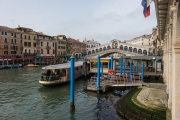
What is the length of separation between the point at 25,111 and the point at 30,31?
154 feet

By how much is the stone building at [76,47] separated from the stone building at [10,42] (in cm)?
2245

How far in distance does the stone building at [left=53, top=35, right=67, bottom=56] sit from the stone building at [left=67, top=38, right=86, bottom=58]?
129 inches

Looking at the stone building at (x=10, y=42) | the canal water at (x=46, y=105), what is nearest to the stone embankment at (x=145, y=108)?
the canal water at (x=46, y=105)

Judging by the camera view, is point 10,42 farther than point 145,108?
Yes

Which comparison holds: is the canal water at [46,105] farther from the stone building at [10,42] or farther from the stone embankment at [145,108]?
the stone building at [10,42]

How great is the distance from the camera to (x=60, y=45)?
64125 mm

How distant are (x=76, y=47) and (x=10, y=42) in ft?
103

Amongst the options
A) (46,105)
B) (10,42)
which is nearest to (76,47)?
(10,42)

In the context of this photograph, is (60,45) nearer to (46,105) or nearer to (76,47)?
(76,47)

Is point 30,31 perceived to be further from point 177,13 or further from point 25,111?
point 177,13

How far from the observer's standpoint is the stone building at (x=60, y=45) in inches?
2469

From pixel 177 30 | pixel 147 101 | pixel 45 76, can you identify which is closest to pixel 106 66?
pixel 45 76

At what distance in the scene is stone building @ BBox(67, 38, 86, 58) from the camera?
70262mm

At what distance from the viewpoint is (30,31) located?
54.7 metres
